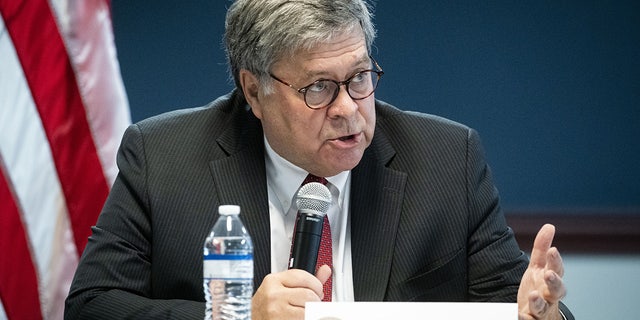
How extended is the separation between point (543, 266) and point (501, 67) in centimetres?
208

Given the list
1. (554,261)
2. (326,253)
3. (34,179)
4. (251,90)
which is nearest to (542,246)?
(554,261)

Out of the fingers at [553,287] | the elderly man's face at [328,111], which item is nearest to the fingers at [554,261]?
the fingers at [553,287]

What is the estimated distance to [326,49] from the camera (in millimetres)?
2334

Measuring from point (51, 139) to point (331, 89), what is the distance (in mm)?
1298

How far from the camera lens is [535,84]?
399cm

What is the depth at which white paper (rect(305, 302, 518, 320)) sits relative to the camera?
1.66 m

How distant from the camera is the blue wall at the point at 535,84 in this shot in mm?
3955

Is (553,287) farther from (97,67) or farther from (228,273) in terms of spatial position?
(97,67)

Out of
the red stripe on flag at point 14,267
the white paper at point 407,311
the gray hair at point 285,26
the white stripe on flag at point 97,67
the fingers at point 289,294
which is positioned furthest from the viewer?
the white stripe on flag at point 97,67

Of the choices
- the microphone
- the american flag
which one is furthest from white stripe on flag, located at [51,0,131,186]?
the microphone

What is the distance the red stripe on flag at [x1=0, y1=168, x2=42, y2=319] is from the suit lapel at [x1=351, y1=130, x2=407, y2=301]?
126 centimetres

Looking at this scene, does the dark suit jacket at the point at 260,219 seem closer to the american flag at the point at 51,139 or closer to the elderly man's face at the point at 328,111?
the elderly man's face at the point at 328,111

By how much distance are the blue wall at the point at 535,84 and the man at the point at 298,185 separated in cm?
134

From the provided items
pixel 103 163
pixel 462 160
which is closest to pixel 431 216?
pixel 462 160
